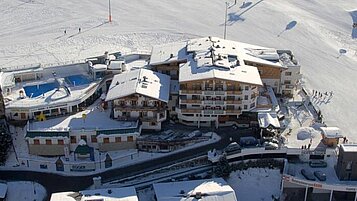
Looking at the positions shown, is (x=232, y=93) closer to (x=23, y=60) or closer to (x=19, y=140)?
(x=19, y=140)

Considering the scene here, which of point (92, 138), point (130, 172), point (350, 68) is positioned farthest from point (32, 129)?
point (350, 68)

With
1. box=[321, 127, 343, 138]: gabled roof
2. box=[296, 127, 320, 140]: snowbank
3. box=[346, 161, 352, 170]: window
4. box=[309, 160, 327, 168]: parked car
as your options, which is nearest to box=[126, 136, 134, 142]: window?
box=[296, 127, 320, 140]: snowbank

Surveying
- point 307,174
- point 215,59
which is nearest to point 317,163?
point 307,174

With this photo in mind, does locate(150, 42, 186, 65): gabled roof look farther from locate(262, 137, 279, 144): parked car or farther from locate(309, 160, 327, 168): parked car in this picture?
locate(309, 160, 327, 168): parked car

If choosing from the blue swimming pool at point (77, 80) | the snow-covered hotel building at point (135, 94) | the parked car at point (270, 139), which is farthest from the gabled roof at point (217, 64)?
the blue swimming pool at point (77, 80)

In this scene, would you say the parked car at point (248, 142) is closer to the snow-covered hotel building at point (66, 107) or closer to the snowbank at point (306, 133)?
the snowbank at point (306, 133)

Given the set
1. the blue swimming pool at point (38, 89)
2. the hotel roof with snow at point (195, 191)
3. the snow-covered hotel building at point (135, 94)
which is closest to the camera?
the hotel roof with snow at point (195, 191)

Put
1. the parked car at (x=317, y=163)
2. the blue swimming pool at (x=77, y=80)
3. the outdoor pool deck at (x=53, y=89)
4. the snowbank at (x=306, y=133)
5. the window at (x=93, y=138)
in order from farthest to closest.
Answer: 1. the blue swimming pool at (x=77, y=80)
2. the outdoor pool deck at (x=53, y=89)
3. the snowbank at (x=306, y=133)
4. the window at (x=93, y=138)
5. the parked car at (x=317, y=163)
